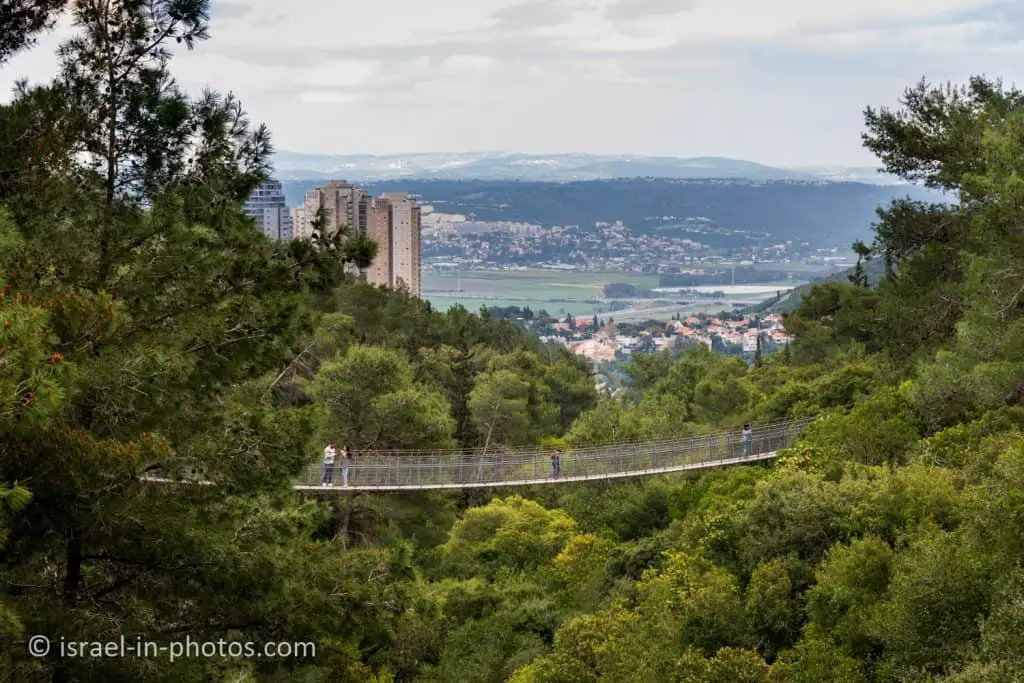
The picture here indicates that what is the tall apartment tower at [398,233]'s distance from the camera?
49969mm

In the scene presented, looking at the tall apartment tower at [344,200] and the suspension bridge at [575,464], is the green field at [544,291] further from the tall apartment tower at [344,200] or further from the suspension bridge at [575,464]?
the suspension bridge at [575,464]

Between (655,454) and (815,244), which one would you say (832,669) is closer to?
(655,454)

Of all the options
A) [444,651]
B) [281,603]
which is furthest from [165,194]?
[444,651]

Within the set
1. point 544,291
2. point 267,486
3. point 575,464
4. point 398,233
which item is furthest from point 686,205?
point 267,486

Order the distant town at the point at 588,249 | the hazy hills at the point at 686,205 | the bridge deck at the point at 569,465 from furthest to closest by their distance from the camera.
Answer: the hazy hills at the point at 686,205, the distant town at the point at 588,249, the bridge deck at the point at 569,465

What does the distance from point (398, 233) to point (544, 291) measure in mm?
81012

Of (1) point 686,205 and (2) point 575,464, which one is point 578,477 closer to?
(2) point 575,464

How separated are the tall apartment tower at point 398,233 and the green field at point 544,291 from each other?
164ft

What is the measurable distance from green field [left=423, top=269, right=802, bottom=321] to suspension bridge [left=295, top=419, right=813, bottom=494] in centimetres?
8940

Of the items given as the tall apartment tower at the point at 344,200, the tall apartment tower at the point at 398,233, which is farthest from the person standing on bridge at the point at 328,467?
the tall apartment tower at the point at 398,233

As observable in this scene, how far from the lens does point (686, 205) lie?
174 m

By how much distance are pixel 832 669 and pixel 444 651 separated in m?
5.47

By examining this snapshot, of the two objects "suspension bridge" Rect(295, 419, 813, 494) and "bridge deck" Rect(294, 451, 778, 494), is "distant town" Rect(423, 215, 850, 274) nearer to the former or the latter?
"suspension bridge" Rect(295, 419, 813, 494)

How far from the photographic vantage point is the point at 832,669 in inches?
259
